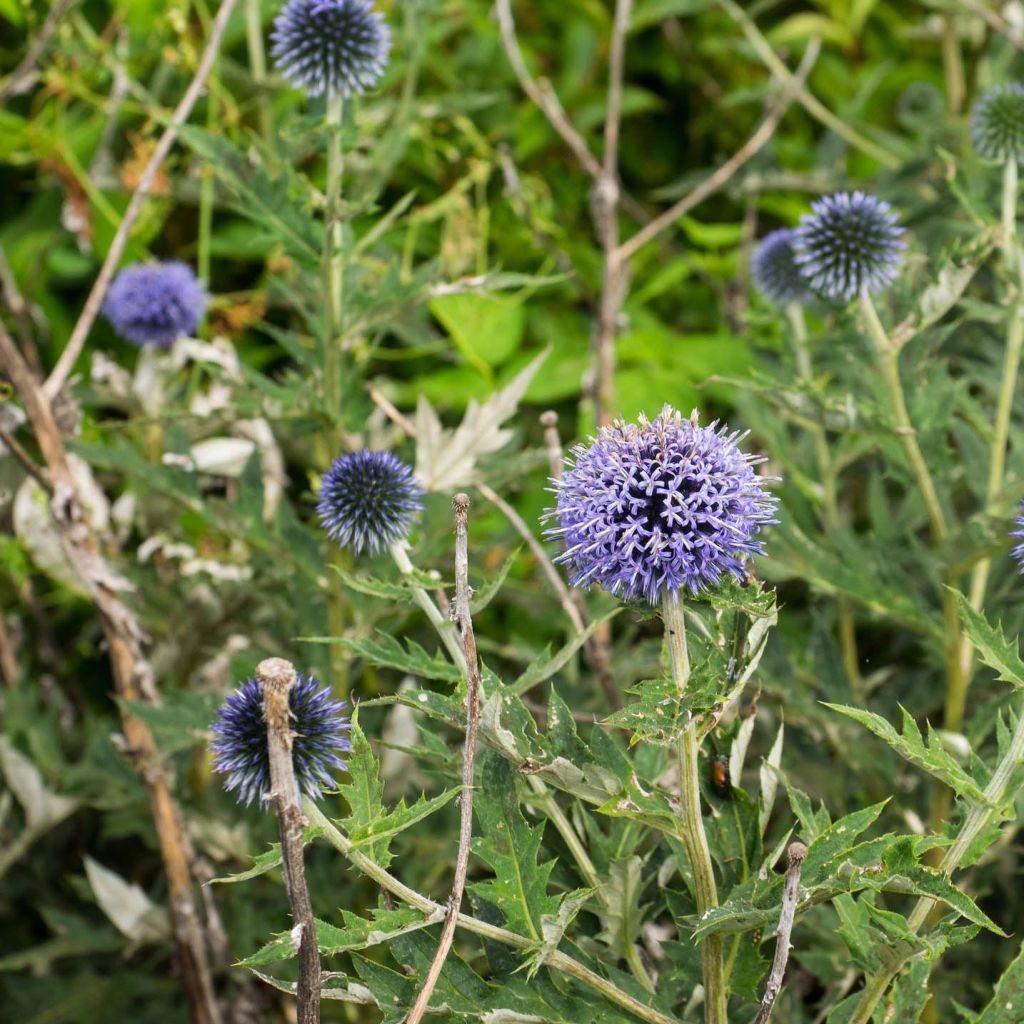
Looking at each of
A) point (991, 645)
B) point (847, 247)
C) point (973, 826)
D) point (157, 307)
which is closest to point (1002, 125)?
point (847, 247)

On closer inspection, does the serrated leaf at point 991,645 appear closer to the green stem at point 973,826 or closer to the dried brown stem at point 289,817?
the green stem at point 973,826

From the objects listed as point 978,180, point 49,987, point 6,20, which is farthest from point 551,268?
point 49,987

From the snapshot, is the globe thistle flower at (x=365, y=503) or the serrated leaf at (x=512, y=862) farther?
the globe thistle flower at (x=365, y=503)

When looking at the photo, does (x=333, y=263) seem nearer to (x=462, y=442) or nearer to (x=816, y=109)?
(x=462, y=442)

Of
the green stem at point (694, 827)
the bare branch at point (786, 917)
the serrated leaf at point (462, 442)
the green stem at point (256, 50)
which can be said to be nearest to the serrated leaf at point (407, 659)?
the green stem at point (694, 827)

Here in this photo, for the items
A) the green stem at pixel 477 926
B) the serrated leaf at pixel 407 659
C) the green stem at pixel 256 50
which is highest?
the green stem at pixel 256 50

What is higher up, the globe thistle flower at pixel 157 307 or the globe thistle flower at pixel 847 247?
the globe thistle flower at pixel 847 247

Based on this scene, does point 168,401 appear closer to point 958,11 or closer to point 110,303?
point 110,303
